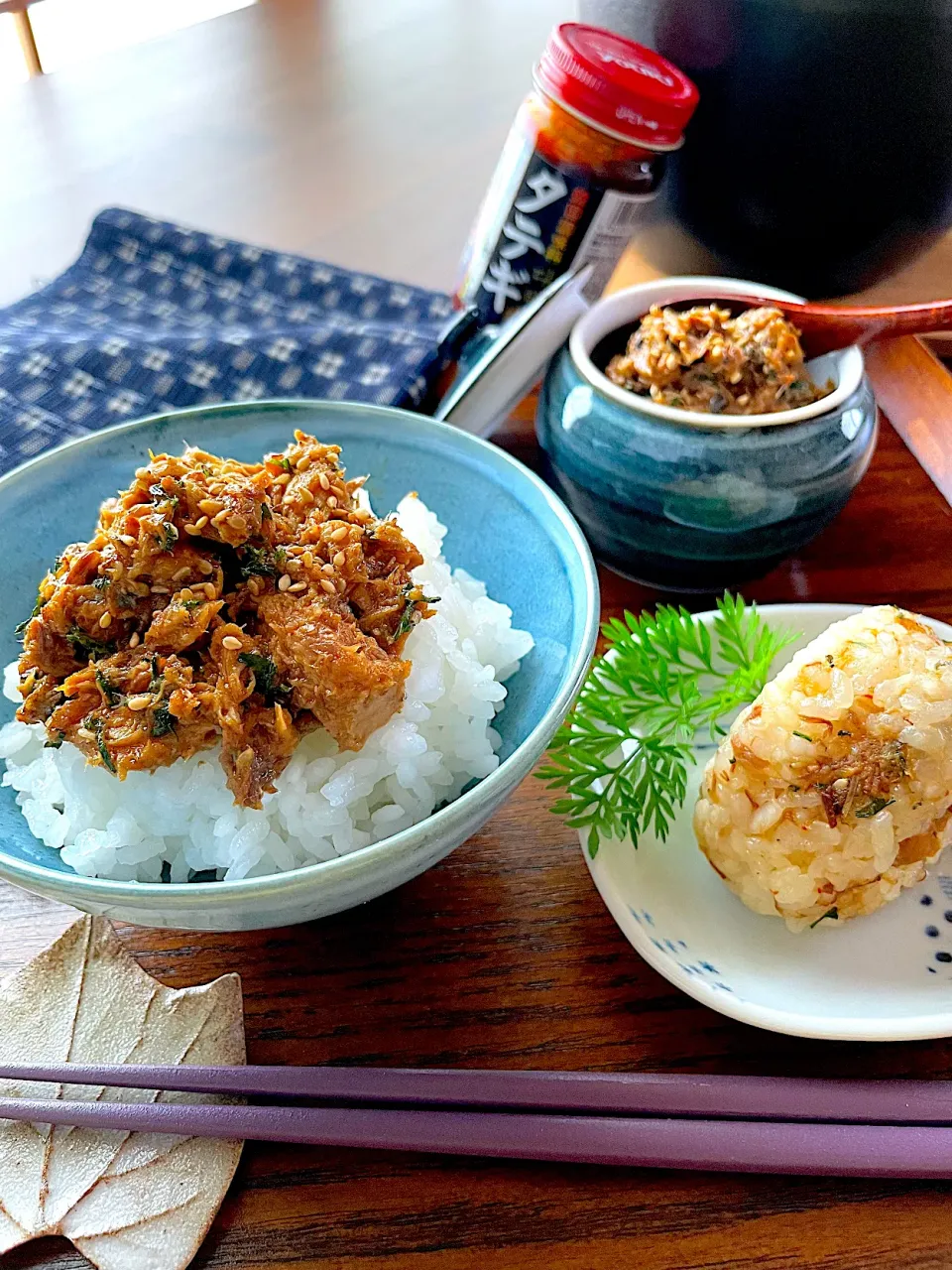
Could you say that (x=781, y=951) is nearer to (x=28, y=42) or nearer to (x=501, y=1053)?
(x=501, y=1053)

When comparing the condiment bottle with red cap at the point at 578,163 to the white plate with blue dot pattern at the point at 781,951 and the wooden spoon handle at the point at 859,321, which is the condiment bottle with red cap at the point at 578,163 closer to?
the wooden spoon handle at the point at 859,321

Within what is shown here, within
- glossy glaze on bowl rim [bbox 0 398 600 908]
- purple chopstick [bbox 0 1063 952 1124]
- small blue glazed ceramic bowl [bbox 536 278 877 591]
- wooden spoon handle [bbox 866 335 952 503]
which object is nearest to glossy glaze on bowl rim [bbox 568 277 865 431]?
small blue glazed ceramic bowl [bbox 536 278 877 591]

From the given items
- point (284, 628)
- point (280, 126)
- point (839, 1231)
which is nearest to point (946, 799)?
point (839, 1231)

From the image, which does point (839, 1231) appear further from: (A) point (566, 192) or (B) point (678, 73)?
(B) point (678, 73)

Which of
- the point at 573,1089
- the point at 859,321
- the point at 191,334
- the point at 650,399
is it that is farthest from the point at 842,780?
the point at 191,334

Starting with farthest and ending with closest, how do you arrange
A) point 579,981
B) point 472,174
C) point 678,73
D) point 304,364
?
point 472,174, point 304,364, point 678,73, point 579,981
